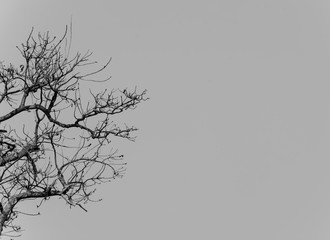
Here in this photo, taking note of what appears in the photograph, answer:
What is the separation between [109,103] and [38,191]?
2077 mm

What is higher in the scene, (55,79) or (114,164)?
(55,79)

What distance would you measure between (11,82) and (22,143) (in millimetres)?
1248

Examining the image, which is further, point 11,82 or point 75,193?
point 11,82

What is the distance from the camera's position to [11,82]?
13570mm

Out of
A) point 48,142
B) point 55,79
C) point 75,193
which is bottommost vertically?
point 75,193

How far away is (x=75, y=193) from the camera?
12516 mm

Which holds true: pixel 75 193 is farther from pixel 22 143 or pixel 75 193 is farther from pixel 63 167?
pixel 22 143

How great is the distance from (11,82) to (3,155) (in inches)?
57.0

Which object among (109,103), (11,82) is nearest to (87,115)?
(109,103)

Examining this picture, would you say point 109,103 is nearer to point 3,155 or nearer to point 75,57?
point 75,57

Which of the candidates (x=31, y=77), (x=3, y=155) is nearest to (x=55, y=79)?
(x=31, y=77)

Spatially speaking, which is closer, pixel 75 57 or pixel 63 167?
pixel 63 167

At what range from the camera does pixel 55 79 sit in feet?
43.3

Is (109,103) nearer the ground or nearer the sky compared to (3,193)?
nearer the sky
